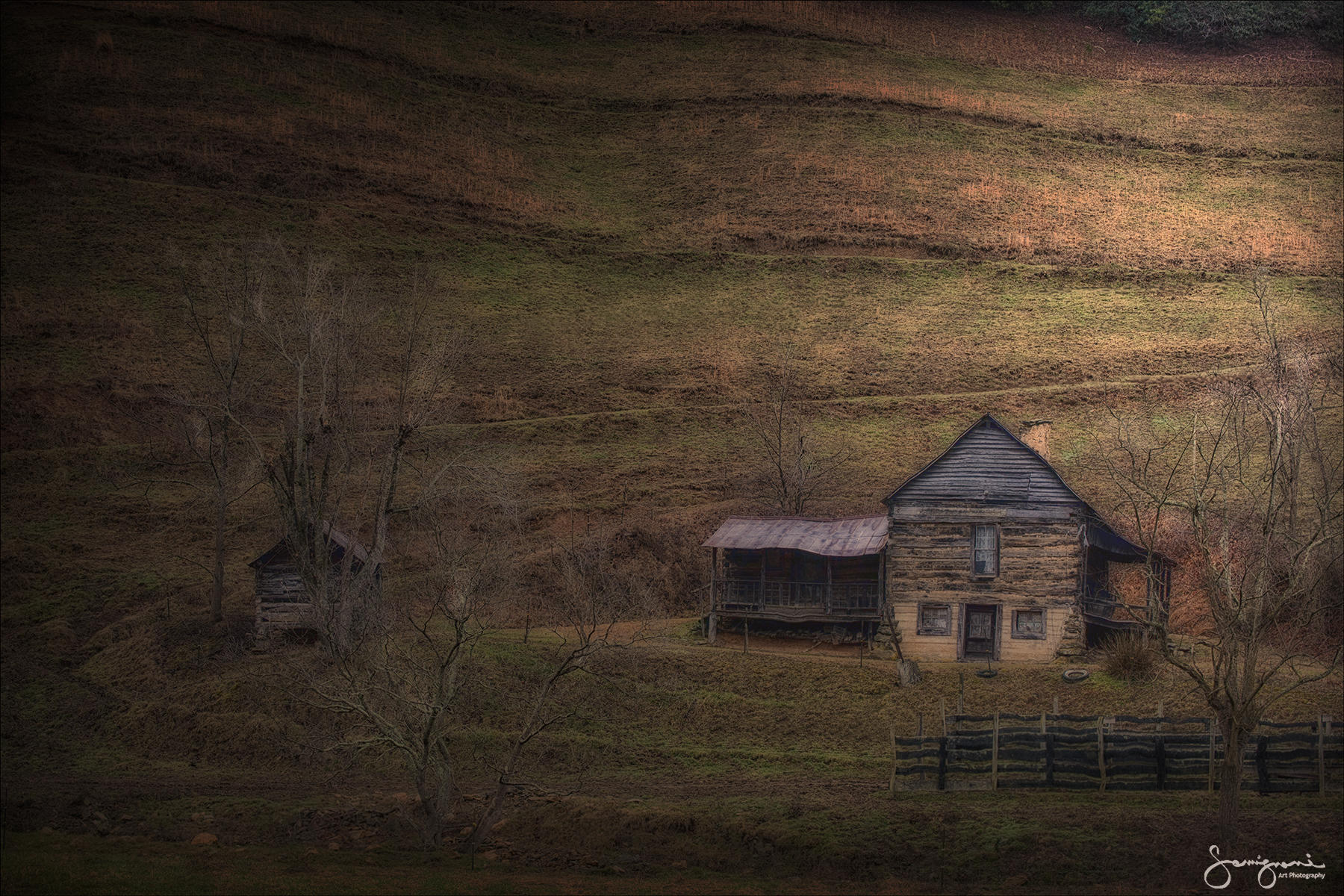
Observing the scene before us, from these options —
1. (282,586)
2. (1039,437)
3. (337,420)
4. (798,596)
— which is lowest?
(798,596)

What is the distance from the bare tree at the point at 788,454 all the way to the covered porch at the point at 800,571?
4.51 m

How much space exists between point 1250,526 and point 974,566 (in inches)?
300

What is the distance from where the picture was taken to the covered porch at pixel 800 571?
1372 inches

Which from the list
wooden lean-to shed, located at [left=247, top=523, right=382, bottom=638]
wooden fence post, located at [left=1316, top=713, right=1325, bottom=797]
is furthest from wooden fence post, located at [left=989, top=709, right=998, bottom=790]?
wooden lean-to shed, located at [left=247, top=523, right=382, bottom=638]

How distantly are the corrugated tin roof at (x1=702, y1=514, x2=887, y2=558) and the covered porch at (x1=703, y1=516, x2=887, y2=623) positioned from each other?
22mm

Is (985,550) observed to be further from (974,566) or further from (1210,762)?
(1210,762)

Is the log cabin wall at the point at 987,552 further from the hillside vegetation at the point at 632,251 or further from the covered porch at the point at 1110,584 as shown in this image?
the hillside vegetation at the point at 632,251

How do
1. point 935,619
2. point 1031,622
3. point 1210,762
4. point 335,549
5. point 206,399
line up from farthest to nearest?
1. point 206,399
2. point 935,619
3. point 1031,622
4. point 335,549
5. point 1210,762

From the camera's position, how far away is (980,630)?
34.1m

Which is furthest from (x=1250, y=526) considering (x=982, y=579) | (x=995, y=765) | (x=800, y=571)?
(x=995, y=765)

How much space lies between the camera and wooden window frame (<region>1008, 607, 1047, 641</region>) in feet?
111

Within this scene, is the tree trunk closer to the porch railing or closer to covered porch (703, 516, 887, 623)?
covered porch (703, 516, 887, 623)

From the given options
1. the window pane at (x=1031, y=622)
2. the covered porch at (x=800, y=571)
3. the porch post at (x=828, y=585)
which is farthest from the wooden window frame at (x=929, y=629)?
the porch post at (x=828, y=585)

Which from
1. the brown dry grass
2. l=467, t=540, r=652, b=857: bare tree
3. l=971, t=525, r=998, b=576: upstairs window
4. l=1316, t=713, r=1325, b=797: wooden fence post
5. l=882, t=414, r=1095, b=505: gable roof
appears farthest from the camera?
the brown dry grass
